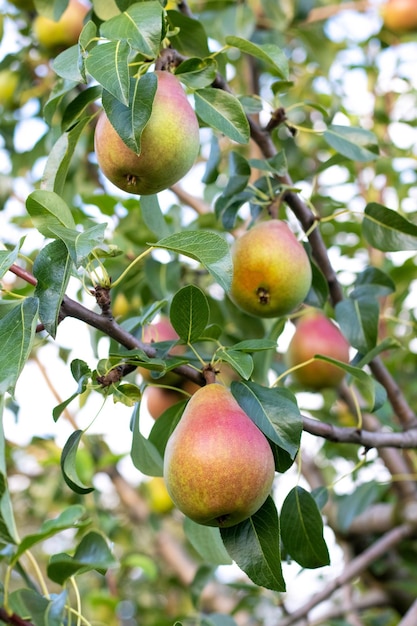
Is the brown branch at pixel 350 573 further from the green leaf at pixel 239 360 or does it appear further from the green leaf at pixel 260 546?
the green leaf at pixel 239 360

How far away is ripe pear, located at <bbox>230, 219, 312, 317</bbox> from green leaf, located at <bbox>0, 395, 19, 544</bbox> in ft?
1.25

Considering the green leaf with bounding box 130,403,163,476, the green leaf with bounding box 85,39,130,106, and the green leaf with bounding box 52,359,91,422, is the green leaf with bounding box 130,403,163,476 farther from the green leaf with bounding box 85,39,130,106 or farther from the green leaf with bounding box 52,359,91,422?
the green leaf with bounding box 85,39,130,106

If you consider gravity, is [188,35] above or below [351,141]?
above

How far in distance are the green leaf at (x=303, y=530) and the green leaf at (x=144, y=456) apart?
152 mm

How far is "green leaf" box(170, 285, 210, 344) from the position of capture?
2.45 ft

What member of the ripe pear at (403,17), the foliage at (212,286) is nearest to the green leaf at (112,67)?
the foliage at (212,286)

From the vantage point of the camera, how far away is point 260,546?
0.71m

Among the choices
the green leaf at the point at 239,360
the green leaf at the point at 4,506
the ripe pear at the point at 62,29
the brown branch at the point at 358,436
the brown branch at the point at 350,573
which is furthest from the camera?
the ripe pear at the point at 62,29

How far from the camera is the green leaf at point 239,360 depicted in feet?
2.23

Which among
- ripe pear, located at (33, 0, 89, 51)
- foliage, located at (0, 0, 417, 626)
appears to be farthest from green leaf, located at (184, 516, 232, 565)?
ripe pear, located at (33, 0, 89, 51)

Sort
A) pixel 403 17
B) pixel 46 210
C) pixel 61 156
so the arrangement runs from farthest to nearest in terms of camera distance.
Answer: pixel 403 17 < pixel 61 156 < pixel 46 210

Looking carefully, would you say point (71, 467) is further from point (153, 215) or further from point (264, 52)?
point (264, 52)

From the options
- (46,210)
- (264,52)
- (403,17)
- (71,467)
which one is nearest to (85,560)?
(71,467)

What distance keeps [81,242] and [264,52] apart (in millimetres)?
363
